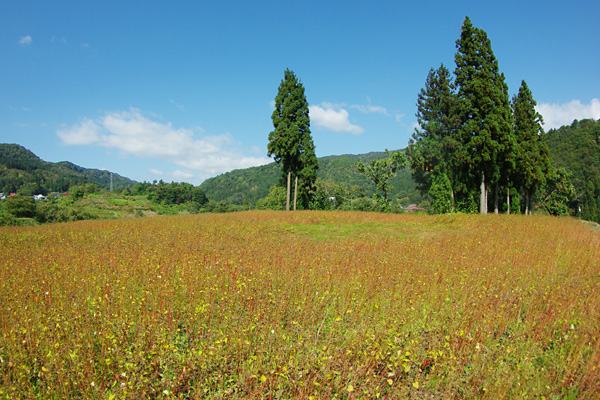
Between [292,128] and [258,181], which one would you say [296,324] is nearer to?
[292,128]

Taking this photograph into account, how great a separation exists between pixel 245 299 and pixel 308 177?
99.7 ft

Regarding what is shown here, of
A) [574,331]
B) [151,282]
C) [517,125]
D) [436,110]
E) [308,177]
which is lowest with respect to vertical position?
[574,331]

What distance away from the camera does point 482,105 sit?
2589 cm

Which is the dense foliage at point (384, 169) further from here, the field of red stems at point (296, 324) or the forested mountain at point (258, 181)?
the forested mountain at point (258, 181)

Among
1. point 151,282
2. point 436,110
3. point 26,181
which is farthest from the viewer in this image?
point 26,181

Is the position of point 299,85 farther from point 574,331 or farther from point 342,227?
point 574,331

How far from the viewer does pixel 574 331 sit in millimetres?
4172

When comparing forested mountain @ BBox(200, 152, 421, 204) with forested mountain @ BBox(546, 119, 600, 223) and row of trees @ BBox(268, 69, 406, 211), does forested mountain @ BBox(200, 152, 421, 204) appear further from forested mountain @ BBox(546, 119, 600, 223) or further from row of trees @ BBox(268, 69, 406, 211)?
row of trees @ BBox(268, 69, 406, 211)

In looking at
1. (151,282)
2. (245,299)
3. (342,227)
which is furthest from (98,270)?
(342,227)

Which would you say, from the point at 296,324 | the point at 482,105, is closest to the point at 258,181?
the point at 482,105

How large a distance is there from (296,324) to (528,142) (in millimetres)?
36561

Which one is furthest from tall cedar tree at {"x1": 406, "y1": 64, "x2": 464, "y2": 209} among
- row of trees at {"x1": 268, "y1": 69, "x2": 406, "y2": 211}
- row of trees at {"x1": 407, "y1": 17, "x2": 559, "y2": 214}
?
row of trees at {"x1": 268, "y1": 69, "x2": 406, "y2": 211}

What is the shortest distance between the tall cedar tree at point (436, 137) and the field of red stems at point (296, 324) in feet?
83.2

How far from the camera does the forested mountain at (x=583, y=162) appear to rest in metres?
65.9
